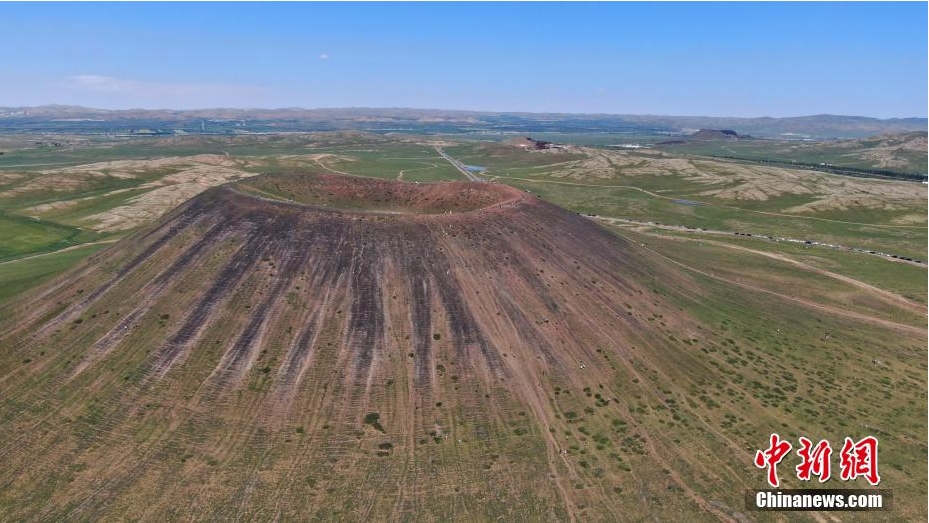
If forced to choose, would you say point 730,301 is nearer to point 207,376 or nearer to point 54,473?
point 207,376

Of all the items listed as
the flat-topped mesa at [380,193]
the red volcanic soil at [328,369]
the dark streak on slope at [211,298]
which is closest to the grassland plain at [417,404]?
the red volcanic soil at [328,369]

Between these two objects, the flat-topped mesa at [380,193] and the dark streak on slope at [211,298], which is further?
the flat-topped mesa at [380,193]

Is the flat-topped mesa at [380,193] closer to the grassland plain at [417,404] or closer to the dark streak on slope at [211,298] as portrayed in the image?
the grassland plain at [417,404]

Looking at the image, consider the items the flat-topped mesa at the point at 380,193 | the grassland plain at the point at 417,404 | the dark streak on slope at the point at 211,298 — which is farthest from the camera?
the flat-topped mesa at the point at 380,193

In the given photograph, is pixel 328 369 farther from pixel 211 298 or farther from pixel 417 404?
pixel 211 298

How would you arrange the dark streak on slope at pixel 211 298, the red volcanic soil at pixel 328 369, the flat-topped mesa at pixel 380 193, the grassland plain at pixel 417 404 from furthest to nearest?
the flat-topped mesa at pixel 380 193
the dark streak on slope at pixel 211 298
the red volcanic soil at pixel 328 369
the grassland plain at pixel 417 404

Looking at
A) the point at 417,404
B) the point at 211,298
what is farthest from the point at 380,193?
the point at 417,404

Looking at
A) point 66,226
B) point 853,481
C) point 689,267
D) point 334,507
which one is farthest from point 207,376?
point 66,226
